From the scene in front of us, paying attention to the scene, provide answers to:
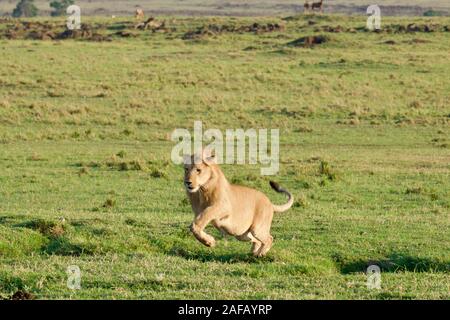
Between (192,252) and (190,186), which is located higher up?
(190,186)

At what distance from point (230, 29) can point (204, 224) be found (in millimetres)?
46676

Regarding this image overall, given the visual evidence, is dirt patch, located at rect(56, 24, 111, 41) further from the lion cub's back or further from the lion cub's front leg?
the lion cub's front leg

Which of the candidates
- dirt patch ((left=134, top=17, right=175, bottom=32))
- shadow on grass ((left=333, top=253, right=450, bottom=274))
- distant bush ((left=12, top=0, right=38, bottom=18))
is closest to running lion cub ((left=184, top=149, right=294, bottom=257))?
shadow on grass ((left=333, top=253, right=450, bottom=274))

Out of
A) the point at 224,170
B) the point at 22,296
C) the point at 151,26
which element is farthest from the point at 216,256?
the point at 151,26

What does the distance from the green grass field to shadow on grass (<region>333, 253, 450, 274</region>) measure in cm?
2

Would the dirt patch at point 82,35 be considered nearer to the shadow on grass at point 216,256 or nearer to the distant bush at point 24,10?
the shadow on grass at point 216,256

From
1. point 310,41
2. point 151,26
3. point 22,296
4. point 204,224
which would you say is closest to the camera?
point 22,296

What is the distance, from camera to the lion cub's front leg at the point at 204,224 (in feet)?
27.6

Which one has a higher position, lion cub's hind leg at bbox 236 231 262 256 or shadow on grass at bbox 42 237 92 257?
lion cub's hind leg at bbox 236 231 262 256

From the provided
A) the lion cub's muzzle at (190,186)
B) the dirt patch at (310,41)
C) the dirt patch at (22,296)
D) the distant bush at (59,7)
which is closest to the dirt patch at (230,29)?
the dirt patch at (310,41)

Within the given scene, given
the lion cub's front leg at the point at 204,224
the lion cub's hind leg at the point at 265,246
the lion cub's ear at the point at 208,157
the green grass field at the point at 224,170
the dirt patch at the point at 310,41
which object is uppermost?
the lion cub's ear at the point at 208,157

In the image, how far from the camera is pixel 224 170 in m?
18.4

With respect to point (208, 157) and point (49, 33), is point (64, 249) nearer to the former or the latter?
point (208, 157)

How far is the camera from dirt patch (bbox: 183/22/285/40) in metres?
51.7
